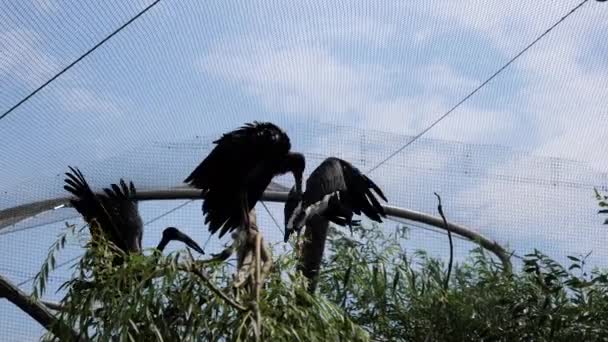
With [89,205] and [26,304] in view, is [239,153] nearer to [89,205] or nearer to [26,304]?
[89,205]

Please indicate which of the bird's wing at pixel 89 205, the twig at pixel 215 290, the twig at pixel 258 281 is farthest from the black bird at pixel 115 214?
the twig at pixel 215 290

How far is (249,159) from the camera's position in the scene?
3664 mm

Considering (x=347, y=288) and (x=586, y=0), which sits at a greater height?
(x=586, y=0)

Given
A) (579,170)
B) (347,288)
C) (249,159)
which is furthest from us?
(579,170)

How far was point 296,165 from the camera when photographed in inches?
144

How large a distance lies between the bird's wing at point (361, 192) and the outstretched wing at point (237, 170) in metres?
0.29

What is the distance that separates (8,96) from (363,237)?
1544 millimetres

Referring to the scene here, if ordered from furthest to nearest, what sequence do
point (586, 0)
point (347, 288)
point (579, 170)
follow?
1. point (579, 170)
2. point (586, 0)
3. point (347, 288)

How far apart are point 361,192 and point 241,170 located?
46 centimetres

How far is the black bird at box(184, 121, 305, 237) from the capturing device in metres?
3.61

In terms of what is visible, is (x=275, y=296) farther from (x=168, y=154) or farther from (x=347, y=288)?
(x=168, y=154)

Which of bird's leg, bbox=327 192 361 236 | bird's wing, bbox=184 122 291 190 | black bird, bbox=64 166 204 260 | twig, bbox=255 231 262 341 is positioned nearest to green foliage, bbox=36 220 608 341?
twig, bbox=255 231 262 341

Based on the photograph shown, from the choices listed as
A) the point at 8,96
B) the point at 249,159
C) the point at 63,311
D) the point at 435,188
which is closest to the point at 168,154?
the point at 8,96

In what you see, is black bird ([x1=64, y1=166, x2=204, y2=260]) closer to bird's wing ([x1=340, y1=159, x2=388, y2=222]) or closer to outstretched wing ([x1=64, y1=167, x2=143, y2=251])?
outstretched wing ([x1=64, y1=167, x2=143, y2=251])
